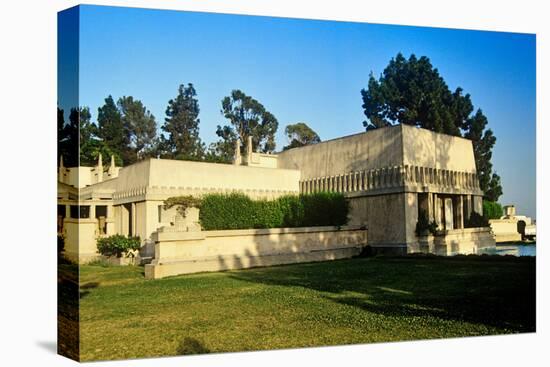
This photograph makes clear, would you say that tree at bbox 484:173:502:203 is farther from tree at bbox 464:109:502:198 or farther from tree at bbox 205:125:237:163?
tree at bbox 205:125:237:163

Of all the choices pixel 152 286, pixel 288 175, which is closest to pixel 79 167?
pixel 152 286

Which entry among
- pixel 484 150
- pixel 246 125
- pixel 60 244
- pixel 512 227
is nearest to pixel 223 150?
pixel 246 125

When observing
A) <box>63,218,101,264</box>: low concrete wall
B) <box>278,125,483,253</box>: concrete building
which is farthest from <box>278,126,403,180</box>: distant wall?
<box>63,218,101,264</box>: low concrete wall

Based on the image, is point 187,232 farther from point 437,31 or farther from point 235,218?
point 437,31

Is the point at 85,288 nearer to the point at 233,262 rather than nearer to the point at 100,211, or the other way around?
the point at 100,211

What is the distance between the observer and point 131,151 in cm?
1228

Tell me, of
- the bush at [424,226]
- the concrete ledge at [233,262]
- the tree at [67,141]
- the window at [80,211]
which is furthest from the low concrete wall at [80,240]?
the bush at [424,226]

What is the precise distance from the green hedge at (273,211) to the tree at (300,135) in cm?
107

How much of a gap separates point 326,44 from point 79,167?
4.59 metres

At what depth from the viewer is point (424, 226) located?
1361cm

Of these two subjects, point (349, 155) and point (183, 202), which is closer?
point (183, 202)

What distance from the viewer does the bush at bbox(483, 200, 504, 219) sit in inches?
518

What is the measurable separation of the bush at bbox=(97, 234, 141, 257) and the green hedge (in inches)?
58.3

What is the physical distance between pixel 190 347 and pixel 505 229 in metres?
7.18
